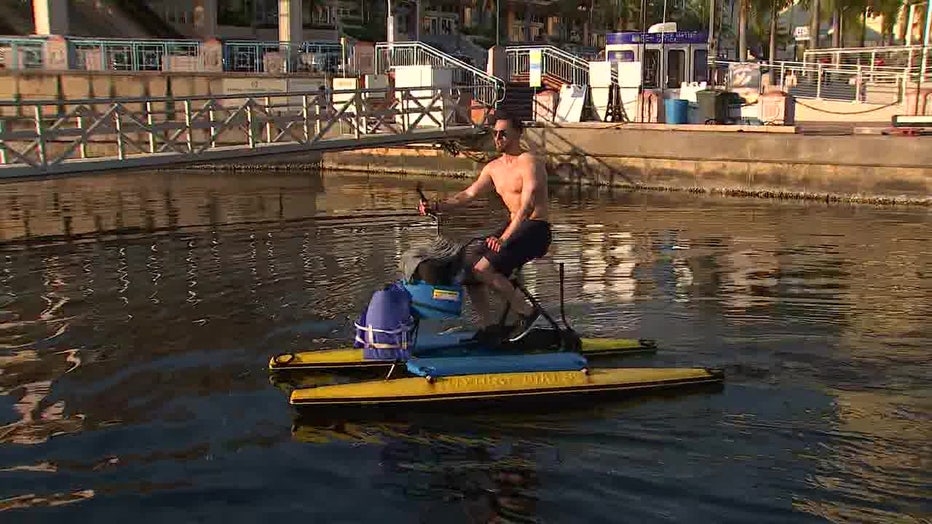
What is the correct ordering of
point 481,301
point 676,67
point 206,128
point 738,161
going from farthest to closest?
point 676,67, point 206,128, point 738,161, point 481,301

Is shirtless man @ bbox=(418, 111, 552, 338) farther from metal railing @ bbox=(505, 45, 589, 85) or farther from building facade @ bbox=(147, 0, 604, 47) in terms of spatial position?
building facade @ bbox=(147, 0, 604, 47)

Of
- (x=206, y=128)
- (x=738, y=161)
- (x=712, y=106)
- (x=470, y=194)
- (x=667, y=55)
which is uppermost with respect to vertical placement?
(x=667, y=55)

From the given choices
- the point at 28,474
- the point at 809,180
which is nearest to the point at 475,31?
the point at 809,180

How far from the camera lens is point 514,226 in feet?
24.6

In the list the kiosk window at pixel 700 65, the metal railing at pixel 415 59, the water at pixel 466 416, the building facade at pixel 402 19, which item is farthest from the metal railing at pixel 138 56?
the water at pixel 466 416

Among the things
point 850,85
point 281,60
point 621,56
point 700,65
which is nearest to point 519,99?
point 621,56

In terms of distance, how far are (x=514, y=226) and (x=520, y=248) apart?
0.59 feet

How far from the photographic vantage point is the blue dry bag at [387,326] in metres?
6.99

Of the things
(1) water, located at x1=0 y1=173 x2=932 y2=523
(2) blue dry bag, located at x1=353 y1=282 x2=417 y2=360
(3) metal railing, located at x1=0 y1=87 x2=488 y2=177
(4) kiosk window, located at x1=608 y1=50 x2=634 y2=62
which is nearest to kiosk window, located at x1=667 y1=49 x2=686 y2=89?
(4) kiosk window, located at x1=608 y1=50 x2=634 y2=62

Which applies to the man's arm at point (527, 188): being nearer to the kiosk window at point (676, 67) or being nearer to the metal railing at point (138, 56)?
the kiosk window at point (676, 67)

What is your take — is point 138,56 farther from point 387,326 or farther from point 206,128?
point 387,326

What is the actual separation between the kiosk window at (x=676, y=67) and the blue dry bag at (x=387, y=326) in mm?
25374

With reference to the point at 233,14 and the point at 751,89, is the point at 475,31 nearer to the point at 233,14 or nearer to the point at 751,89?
the point at 233,14

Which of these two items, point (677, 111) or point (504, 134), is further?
point (677, 111)
